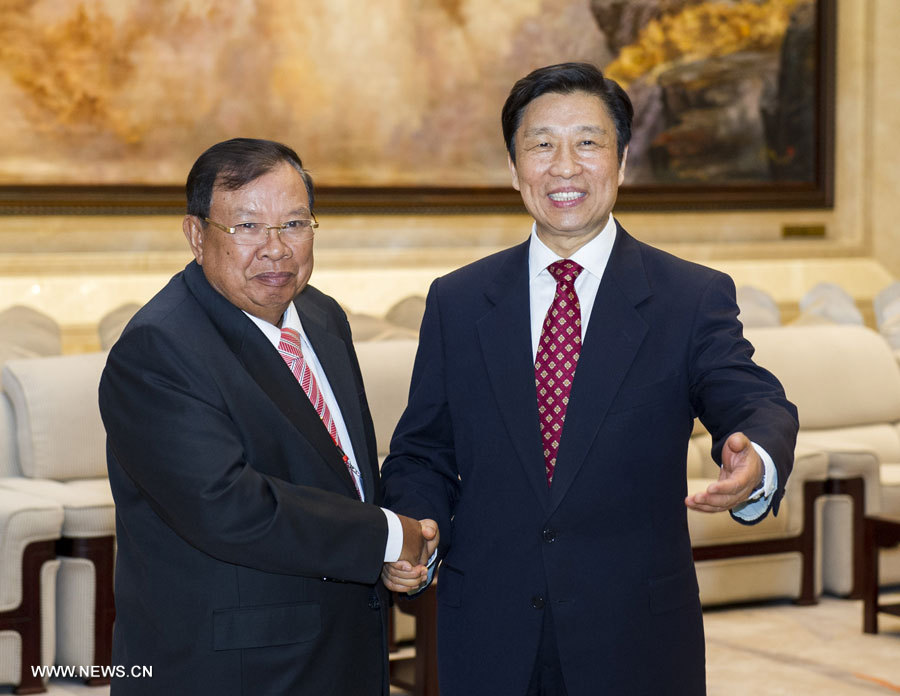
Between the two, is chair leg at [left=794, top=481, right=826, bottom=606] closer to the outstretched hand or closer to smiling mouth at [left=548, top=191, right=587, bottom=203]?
smiling mouth at [left=548, top=191, right=587, bottom=203]

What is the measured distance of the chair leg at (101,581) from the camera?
4883mm

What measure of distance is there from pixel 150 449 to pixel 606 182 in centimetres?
101

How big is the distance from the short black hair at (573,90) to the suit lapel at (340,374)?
0.56 m

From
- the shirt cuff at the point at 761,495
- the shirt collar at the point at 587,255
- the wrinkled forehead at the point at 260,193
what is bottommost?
the shirt cuff at the point at 761,495

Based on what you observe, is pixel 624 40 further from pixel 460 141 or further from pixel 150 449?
pixel 150 449

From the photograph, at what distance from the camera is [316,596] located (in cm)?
231

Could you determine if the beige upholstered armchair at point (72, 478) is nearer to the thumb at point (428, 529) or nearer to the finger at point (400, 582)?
the finger at point (400, 582)

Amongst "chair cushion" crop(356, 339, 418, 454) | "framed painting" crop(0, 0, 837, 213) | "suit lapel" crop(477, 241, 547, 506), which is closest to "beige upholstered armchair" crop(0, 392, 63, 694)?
"chair cushion" crop(356, 339, 418, 454)

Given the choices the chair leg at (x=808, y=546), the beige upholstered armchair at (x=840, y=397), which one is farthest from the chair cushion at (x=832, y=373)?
the chair leg at (x=808, y=546)

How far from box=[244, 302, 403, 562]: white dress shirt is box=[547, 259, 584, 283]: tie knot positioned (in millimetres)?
529

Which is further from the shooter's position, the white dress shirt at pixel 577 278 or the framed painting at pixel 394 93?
the framed painting at pixel 394 93

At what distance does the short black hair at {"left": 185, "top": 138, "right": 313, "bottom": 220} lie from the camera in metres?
2.31

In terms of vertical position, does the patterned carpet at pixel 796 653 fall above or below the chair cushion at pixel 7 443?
below

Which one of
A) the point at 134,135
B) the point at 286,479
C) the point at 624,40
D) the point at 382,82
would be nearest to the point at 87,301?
the point at 134,135
